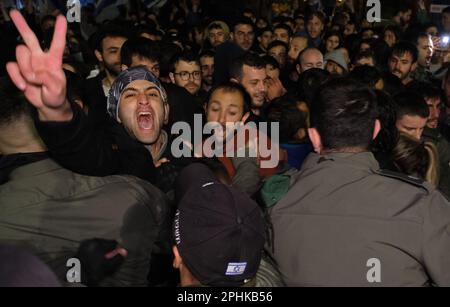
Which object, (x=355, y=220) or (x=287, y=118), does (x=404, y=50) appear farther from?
(x=355, y=220)

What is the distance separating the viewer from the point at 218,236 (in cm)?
136

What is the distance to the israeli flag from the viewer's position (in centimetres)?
138

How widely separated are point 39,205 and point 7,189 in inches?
4.5

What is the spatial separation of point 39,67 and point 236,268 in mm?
803

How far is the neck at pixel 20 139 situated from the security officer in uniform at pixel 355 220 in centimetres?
87

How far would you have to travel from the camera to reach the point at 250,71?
402 centimetres

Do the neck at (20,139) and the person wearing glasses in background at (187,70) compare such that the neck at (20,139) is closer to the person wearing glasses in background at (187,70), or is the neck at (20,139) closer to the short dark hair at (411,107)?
the short dark hair at (411,107)

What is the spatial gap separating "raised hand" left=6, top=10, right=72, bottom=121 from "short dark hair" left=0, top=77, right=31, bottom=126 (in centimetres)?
29

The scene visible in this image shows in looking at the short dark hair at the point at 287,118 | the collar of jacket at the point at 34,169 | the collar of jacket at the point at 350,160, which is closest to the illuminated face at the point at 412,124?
the short dark hair at the point at 287,118

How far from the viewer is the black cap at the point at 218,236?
4.48ft

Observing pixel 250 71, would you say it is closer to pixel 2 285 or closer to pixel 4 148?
pixel 4 148

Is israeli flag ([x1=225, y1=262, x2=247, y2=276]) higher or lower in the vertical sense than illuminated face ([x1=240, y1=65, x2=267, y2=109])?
lower

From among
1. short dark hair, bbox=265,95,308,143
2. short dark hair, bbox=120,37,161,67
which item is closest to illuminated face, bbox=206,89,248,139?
short dark hair, bbox=265,95,308,143

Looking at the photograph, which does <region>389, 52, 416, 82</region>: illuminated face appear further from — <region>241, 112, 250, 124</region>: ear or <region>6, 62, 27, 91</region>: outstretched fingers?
<region>6, 62, 27, 91</region>: outstretched fingers
